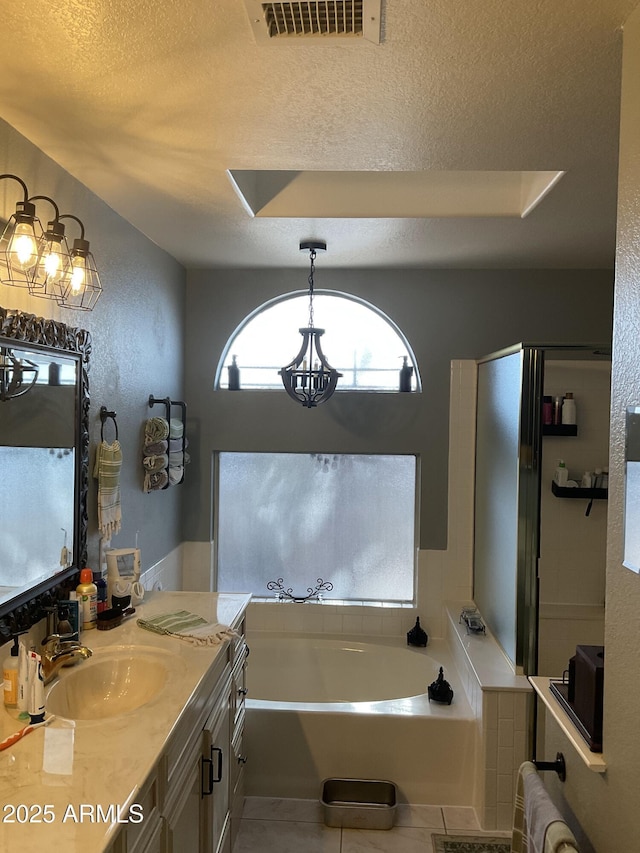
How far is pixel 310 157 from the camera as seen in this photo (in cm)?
220

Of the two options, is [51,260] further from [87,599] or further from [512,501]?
[512,501]

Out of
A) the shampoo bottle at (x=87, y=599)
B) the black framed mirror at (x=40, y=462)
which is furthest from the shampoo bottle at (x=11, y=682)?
→ the shampoo bottle at (x=87, y=599)

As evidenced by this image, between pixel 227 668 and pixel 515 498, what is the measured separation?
58.6 inches

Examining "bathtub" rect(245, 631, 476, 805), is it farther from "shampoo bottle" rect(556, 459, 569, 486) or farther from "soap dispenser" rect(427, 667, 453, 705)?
"shampoo bottle" rect(556, 459, 569, 486)

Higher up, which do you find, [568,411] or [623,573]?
[568,411]

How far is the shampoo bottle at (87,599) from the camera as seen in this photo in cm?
236

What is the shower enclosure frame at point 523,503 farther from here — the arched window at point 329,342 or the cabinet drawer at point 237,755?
the cabinet drawer at point 237,755

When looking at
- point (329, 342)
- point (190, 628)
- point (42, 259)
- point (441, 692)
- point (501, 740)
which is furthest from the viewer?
point (329, 342)

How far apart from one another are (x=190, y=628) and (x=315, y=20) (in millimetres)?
1949

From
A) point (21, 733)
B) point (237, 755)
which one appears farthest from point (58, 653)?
point (237, 755)

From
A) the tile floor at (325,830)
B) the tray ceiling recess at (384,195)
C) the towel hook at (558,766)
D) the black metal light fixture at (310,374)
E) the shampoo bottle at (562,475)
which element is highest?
the tray ceiling recess at (384,195)

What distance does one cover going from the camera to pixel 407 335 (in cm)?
398

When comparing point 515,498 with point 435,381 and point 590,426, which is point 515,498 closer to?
point 590,426

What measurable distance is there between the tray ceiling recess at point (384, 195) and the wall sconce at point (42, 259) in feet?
3.14
